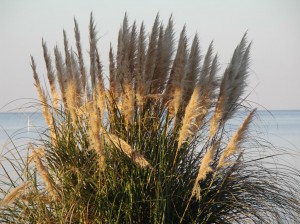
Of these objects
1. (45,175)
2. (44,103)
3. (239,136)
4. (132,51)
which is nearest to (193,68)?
(132,51)

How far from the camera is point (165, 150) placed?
3053 mm

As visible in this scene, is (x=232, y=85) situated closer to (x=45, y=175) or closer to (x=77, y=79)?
(x=77, y=79)

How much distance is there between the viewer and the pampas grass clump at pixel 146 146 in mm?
2918

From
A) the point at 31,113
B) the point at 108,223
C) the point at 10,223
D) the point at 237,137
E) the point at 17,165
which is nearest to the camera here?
the point at 237,137

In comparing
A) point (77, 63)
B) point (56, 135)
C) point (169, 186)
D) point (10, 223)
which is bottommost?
point (10, 223)

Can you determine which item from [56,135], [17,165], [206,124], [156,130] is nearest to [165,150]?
[156,130]

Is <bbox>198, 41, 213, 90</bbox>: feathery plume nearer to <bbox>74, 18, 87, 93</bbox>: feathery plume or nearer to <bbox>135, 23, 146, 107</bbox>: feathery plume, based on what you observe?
<bbox>135, 23, 146, 107</bbox>: feathery plume

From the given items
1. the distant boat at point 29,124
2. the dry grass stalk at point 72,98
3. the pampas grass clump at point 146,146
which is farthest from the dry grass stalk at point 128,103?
the distant boat at point 29,124

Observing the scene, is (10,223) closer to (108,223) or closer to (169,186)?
(108,223)

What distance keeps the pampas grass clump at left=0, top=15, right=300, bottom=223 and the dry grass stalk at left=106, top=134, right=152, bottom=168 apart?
0.05ft

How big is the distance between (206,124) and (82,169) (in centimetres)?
81

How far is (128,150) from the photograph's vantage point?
270 centimetres

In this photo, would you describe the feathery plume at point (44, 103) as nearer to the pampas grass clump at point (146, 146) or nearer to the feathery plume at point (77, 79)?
the pampas grass clump at point (146, 146)

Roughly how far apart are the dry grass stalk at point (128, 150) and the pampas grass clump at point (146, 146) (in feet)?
0.05
